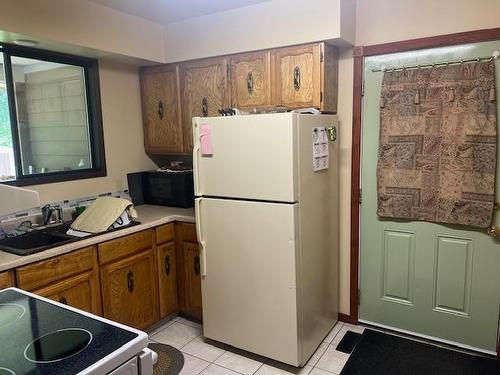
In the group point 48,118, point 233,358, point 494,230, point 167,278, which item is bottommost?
point 233,358

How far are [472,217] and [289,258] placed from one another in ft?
3.95

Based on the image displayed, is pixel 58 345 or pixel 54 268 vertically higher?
pixel 58 345

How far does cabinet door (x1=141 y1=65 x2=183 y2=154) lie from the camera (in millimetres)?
3176

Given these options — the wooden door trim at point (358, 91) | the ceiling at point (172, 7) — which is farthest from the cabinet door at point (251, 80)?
the wooden door trim at point (358, 91)

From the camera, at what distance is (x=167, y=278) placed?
296 cm

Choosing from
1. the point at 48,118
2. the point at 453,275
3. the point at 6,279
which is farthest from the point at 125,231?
the point at 453,275

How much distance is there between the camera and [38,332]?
1.19 m

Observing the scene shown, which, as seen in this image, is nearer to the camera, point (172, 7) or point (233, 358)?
point (233, 358)

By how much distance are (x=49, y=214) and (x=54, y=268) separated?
64cm

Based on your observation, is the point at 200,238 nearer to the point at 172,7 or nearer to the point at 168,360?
the point at 168,360

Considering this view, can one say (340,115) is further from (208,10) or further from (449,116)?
(208,10)

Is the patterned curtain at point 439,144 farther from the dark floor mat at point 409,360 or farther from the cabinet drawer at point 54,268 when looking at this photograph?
the cabinet drawer at point 54,268

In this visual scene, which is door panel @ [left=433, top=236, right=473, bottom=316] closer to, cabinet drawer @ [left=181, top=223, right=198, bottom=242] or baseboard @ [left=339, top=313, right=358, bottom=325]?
baseboard @ [left=339, top=313, right=358, bottom=325]

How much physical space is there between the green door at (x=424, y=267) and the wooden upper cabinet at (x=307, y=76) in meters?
0.29
